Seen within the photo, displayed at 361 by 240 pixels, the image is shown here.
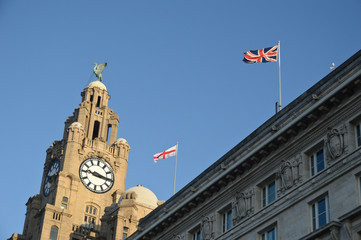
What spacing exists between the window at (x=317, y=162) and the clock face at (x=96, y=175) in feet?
225

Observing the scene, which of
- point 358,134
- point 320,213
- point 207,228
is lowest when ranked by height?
point 320,213

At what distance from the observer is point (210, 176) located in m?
52.7

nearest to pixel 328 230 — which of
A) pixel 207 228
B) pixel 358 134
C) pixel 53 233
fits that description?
pixel 358 134

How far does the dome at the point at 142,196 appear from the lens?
10012cm

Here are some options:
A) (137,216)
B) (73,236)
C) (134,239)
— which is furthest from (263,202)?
(73,236)

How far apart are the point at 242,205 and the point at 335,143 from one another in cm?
852

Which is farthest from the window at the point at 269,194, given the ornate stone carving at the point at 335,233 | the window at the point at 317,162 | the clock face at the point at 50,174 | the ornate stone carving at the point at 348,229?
the clock face at the point at 50,174

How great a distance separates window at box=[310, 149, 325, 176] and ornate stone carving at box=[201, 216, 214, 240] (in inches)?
384

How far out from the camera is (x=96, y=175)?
110875mm

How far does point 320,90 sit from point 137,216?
A: 5658 centimetres

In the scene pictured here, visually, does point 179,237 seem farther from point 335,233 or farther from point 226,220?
point 335,233

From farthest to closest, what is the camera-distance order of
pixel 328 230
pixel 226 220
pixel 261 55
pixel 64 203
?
1. pixel 64 203
2. pixel 261 55
3. pixel 226 220
4. pixel 328 230

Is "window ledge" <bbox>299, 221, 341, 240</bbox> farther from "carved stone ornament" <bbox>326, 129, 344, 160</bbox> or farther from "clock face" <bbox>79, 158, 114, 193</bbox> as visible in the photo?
"clock face" <bbox>79, 158, 114, 193</bbox>

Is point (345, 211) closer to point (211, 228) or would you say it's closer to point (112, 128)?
point (211, 228)
